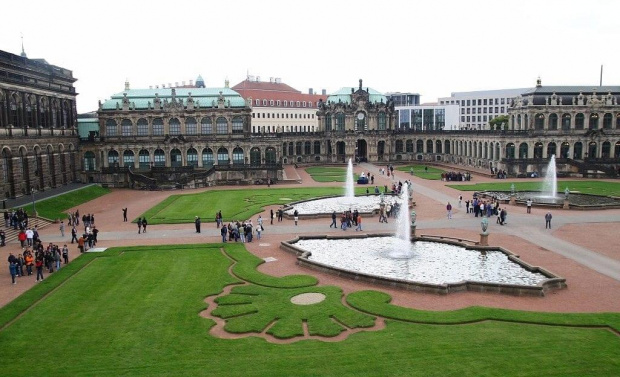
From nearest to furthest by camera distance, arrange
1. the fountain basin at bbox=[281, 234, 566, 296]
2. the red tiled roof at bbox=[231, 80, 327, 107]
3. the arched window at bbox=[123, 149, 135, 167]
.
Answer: the fountain basin at bbox=[281, 234, 566, 296] → the arched window at bbox=[123, 149, 135, 167] → the red tiled roof at bbox=[231, 80, 327, 107]

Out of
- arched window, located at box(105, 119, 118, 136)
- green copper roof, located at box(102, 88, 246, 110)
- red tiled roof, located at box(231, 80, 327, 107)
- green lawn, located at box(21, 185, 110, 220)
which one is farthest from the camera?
red tiled roof, located at box(231, 80, 327, 107)

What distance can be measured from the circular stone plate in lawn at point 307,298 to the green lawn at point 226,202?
28.5 metres

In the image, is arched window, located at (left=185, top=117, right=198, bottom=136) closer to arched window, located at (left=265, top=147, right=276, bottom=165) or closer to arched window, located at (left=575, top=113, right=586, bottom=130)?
arched window, located at (left=265, top=147, right=276, bottom=165)

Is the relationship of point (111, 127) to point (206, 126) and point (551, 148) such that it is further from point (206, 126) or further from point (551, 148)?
point (551, 148)

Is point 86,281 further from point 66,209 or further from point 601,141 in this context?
point 601,141

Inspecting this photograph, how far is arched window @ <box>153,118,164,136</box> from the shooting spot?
109 meters

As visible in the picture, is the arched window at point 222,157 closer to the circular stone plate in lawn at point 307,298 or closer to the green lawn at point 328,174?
the green lawn at point 328,174

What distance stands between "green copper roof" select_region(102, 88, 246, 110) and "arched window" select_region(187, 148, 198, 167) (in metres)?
8.99

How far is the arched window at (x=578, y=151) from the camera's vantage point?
113062mm

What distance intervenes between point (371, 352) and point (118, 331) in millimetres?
13231

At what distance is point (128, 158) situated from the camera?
109 m

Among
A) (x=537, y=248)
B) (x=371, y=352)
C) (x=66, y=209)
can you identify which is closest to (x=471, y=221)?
(x=537, y=248)

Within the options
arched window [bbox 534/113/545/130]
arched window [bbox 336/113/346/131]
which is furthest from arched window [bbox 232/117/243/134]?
arched window [bbox 534/113/545/130]

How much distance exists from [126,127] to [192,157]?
46.0 ft
